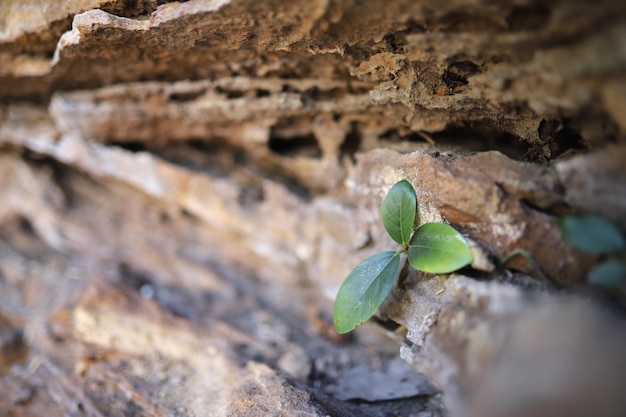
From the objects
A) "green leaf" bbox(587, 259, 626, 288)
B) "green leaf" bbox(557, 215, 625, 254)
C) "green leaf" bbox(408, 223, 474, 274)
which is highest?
"green leaf" bbox(557, 215, 625, 254)

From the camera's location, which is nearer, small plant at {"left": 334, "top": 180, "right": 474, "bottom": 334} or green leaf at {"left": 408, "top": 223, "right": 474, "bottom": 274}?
green leaf at {"left": 408, "top": 223, "right": 474, "bottom": 274}

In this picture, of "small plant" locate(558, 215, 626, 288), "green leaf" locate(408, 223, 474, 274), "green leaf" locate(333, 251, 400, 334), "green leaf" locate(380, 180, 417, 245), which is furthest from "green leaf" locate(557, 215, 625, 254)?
"green leaf" locate(333, 251, 400, 334)

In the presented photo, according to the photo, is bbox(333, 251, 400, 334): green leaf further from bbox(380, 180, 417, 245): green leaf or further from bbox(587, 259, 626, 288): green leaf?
bbox(587, 259, 626, 288): green leaf

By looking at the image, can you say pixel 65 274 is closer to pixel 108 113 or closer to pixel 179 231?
pixel 179 231

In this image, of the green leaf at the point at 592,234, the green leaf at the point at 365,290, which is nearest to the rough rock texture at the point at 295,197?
the green leaf at the point at 592,234

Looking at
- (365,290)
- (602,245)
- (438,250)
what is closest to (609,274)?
(602,245)

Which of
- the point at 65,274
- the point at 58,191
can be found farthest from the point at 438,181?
the point at 58,191

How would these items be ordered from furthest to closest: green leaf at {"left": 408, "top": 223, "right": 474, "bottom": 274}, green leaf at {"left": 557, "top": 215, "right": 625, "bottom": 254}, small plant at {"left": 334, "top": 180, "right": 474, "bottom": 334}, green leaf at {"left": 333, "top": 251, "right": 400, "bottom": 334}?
green leaf at {"left": 333, "top": 251, "right": 400, "bottom": 334}
small plant at {"left": 334, "top": 180, "right": 474, "bottom": 334}
green leaf at {"left": 408, "top": 223, "right": 474, "bottom": 274}
green leaf at {"left": 557, "top": 215, "right": 625, "bottom": 254}

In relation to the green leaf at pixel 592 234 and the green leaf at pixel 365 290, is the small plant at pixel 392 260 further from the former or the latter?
the green leaf at pixel 592 234
